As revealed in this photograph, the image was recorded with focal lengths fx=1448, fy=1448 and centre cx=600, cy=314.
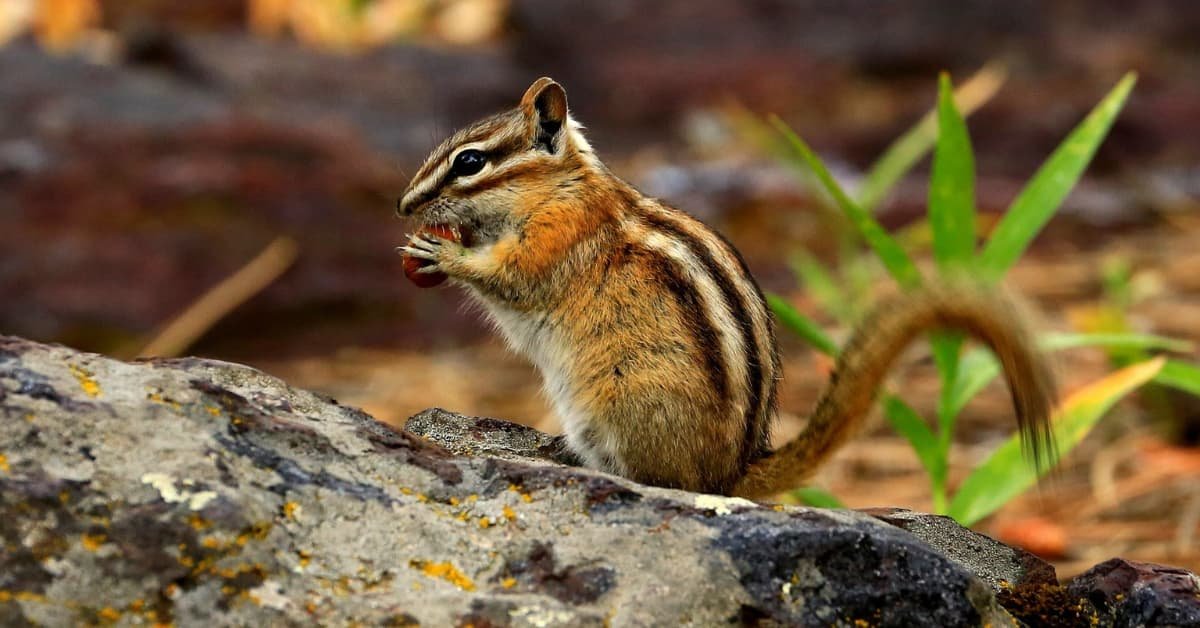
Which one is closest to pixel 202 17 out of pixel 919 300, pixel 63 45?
pixel 63 45

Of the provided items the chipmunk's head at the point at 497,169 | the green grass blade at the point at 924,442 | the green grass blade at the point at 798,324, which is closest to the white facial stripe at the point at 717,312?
the chipmunk's head at the point at 497,169

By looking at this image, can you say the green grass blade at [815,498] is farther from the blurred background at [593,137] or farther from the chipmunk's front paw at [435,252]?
the blurred background at [593,137]

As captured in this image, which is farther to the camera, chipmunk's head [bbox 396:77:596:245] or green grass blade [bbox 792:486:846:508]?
green grass blade [bbox 792:486:846:508]

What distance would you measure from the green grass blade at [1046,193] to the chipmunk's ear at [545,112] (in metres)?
1.17

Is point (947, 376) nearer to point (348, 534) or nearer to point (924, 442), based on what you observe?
point (924, 442)

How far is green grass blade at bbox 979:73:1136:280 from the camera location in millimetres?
3686

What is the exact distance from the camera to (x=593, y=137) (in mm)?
4266

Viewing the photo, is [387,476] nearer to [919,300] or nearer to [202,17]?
[919,300]

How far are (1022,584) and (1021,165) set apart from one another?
694cm

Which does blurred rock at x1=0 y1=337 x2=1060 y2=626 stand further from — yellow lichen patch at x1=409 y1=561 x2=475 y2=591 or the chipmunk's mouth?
the chipmunk's mouth

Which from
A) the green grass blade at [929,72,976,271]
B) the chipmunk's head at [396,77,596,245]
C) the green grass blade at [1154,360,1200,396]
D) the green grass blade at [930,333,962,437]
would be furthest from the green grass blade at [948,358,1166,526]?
the chipmunk's head at [396,77,596,245]

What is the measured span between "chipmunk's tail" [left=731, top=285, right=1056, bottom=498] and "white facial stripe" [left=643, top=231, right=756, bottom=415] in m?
0.17

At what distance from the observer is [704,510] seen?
86.0 inches

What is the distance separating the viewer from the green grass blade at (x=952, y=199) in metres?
3.68
